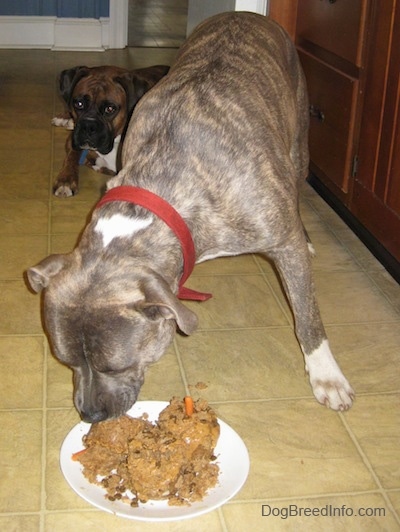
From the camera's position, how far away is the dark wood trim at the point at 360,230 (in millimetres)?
3543

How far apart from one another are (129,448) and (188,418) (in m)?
0.20

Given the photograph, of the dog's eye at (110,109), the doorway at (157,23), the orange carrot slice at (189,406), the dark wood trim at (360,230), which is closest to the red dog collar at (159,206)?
the orange carrot slice at (189,406)

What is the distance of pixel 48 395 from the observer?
2721 millimetres

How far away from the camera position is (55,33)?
8.05m

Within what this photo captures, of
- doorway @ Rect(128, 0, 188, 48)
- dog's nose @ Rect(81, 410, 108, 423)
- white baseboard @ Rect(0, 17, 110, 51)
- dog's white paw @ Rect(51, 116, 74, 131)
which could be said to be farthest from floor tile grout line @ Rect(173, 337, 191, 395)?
doorway @ Rect(128, 0, 188, 48)

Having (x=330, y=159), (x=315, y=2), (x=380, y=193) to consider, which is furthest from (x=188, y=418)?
(x=315, y=2)

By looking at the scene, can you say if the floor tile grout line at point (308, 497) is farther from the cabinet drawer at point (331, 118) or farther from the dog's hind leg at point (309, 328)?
the cabinet drawer at point (331, 118)

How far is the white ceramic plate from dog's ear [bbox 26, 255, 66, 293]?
528 mm

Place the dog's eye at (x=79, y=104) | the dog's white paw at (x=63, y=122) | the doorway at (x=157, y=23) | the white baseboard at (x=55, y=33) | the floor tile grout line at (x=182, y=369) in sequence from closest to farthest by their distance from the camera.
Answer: the floor tile grout line at (x=182, y=369) < the dog's eye at (x=79, y=104) < the dog's white paw at (x=63, y=122) < the white baseboard at (x=55, y=33) < the doorway at (x=157, y=23)

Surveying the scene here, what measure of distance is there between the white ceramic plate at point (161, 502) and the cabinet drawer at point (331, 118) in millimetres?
1868

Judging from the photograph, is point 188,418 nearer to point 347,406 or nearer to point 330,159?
point 347,406

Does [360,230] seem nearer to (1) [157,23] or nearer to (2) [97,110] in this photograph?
(2) [97,110]

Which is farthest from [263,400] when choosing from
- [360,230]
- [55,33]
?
[55,33]

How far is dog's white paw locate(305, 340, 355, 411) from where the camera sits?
8.77 ft
